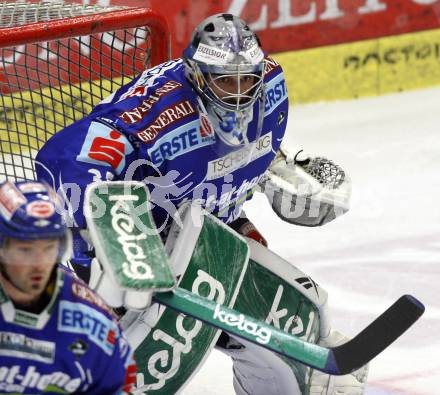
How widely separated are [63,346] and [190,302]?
406 mm

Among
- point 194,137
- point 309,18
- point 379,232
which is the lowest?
point 379,232

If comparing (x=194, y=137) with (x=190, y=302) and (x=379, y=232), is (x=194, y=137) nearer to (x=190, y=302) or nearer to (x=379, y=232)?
(x=190, y=302)

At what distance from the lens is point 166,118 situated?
3.28 meters

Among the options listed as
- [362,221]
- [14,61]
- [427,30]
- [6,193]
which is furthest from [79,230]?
[427,30]

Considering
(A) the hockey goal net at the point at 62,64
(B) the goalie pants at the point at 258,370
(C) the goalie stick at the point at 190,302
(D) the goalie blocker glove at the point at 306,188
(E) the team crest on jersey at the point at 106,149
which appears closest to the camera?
(C) the goalie stick at the point at 190,302

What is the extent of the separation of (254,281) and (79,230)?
0.54m

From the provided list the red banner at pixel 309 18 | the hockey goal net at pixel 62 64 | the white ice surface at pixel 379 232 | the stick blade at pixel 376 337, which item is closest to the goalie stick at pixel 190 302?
the stick blade at pixel 376 337

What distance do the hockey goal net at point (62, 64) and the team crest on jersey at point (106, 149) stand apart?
26.0 inches

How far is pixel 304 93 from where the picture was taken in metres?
6.54

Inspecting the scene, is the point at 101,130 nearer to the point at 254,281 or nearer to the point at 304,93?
the point at 254,281

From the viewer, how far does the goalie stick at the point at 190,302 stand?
107 inches

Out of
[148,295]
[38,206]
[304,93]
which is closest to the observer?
[38,206]

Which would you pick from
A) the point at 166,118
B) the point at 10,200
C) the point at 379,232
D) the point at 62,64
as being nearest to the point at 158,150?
the point at 166,118

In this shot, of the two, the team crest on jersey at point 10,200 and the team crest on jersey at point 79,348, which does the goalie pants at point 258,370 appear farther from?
the team crest on jersey at point 10,200
